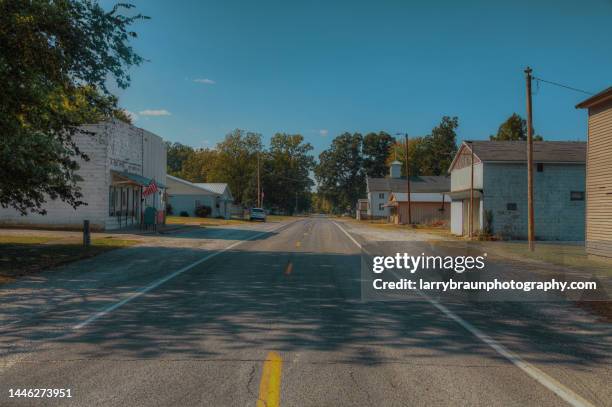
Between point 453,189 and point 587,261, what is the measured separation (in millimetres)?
23011

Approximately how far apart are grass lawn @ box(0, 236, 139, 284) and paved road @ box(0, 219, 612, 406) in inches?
127

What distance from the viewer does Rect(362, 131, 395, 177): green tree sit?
12406 centimetres

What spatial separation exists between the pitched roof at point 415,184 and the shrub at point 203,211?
29232mm

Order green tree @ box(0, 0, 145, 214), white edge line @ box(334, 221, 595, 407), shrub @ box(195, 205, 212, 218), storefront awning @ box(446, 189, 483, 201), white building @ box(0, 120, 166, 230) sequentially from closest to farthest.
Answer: white edge line @ box(334, 221, 595, 407), green tree @ box(0, 0, 145, 214), white building @ box(0, 120, 166, 230), storefront awning @ box(446, 189, 483, 201), shrub @ box(195, 205, 212, 218)

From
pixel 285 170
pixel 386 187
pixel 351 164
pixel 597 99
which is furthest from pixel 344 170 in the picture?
pixel 597 99

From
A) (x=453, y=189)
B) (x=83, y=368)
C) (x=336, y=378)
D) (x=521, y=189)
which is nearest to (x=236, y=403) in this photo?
(x=336, y=378)

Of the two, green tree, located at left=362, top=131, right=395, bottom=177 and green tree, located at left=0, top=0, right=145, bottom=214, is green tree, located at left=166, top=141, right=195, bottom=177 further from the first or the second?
green tree, located at left=0, top=0, right=145, bottom=214

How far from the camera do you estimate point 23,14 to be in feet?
41.3

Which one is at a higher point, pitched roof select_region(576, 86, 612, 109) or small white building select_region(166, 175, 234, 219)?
pitched roof select_region(576, 86, 612, 109)

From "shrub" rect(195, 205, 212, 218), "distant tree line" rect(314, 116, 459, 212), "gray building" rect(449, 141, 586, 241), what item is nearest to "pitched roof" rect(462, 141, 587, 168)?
"gray building" rect(449, 141, 586, 241)

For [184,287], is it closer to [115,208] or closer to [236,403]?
[236,403]

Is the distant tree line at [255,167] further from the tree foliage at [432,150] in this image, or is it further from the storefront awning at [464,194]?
the storefront awning at [464,194]

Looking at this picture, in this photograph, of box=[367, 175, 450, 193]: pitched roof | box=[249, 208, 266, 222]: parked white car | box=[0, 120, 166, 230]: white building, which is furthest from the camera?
box=[367, 175, 450, 193]: pitched roof

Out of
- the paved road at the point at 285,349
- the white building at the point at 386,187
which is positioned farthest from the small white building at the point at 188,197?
the paved road at the point at 285,349
